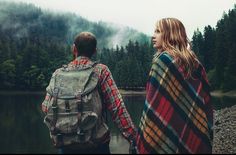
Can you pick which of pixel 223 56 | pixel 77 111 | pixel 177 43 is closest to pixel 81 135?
pixel 77 111

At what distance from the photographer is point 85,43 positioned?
533 cm

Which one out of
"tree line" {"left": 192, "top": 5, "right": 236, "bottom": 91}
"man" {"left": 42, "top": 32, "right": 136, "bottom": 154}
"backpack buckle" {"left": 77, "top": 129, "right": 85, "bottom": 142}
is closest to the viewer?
"backpack buckle" {"left": 77, "top": 129, "right": 85, "bottom": 142}

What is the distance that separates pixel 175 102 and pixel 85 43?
1190mm

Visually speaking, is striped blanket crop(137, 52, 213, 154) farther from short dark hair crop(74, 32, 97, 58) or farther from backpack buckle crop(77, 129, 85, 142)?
short dark hair crop(74, 32, 97, 58)

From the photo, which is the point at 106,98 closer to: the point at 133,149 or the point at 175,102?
the point at 133,149

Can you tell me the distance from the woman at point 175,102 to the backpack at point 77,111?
0.50 metres

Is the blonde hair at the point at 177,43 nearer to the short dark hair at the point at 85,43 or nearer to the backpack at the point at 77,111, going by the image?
the short dark hair at the point at 85,43

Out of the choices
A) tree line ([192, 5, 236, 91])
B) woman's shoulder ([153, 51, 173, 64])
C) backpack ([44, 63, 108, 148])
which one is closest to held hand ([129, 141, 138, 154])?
backpack ([44, 63, 108, 148])

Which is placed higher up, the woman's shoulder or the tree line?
the woman's shoulder

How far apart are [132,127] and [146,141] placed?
42 centimetres

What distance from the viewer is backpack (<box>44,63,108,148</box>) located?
5.09 meters

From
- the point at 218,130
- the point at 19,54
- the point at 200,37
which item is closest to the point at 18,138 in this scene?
the point at 218,130

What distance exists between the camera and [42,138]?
29.3 m

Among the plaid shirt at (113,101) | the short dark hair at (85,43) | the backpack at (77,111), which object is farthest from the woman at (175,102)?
the short dark hair at (85,43)
